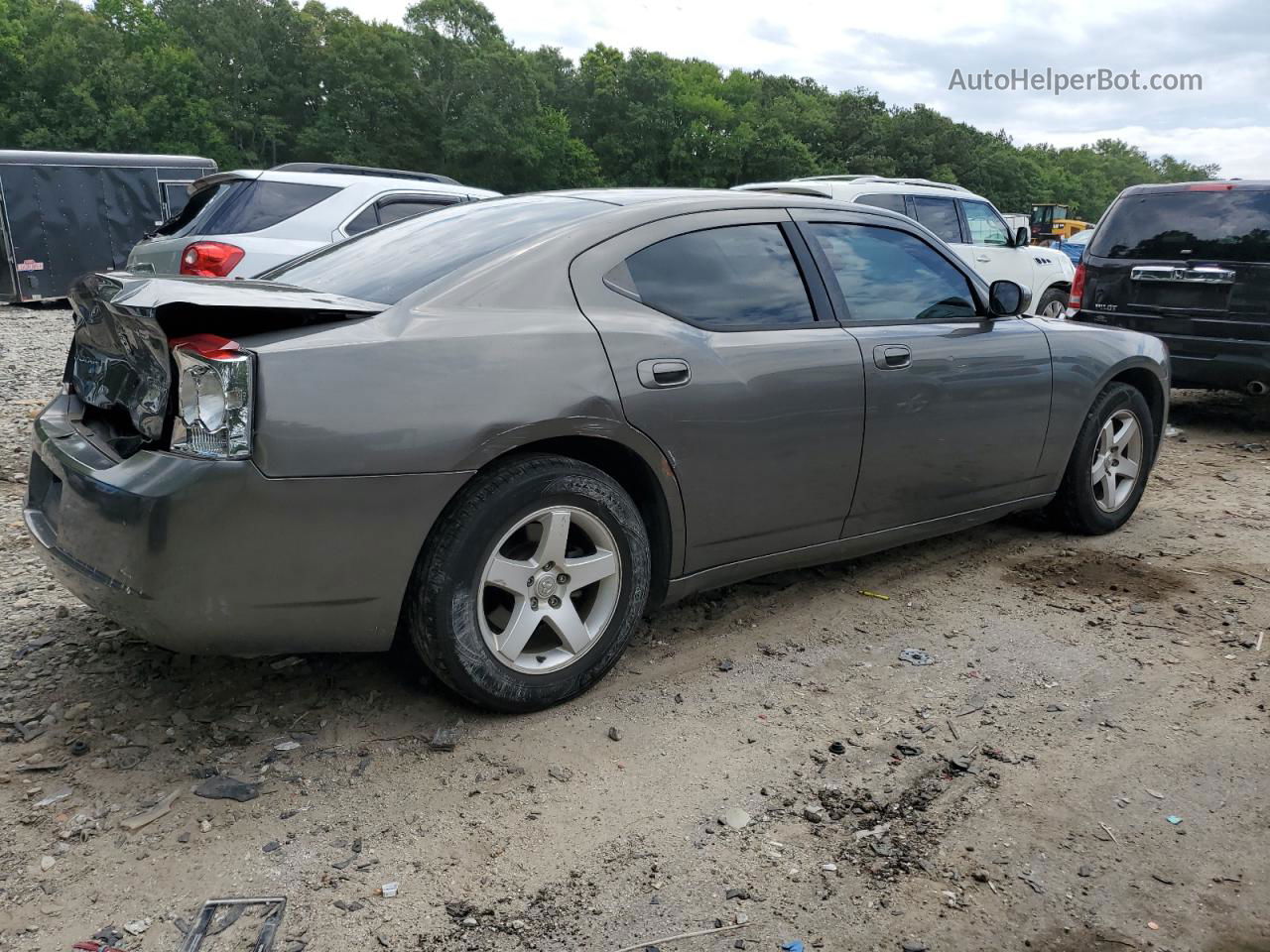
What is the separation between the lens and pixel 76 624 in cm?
368

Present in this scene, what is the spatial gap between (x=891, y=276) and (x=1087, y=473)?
1605 mm

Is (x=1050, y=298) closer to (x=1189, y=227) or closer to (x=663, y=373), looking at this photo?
(x=1189, y=227)

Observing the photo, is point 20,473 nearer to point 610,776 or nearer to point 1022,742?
point 610,776

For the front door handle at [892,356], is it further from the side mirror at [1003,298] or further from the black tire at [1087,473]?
the black tire at [1087,473]

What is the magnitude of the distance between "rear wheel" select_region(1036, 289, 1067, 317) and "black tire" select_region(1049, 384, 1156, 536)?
26.4 feet

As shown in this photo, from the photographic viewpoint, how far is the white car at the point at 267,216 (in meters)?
7.58

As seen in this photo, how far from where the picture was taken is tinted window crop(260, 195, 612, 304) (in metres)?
3.18

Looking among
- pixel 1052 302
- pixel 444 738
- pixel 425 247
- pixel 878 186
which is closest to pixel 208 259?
pixel 425 247

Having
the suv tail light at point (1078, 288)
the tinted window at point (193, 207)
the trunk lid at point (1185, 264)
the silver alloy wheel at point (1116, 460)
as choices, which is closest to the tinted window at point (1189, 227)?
the trunk lid at point (1185, 264)

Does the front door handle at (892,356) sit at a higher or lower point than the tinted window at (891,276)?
lower

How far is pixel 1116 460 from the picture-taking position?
16.9 feet

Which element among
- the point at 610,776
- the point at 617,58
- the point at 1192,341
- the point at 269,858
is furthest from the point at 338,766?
the point at 617,58

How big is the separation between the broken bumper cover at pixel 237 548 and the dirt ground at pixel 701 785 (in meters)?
0.45

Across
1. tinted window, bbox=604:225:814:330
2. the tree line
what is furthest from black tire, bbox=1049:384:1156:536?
the tree line
